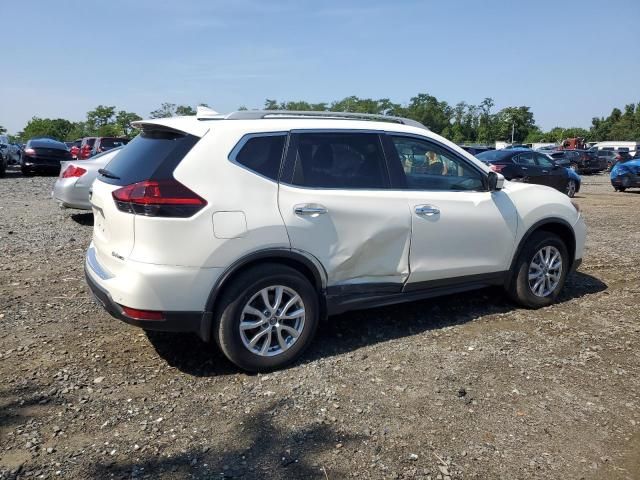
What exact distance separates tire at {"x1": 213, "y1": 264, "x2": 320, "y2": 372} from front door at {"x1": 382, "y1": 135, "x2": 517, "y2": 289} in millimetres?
1034

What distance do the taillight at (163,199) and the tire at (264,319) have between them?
1.95ft

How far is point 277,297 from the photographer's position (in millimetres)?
3805

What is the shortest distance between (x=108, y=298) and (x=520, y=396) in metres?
2.86

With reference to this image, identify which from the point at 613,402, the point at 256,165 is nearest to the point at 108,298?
the point at 256,165

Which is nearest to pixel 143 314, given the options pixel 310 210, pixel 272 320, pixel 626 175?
pixel 272 320

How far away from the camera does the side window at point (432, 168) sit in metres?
4.50

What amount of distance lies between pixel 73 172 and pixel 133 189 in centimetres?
661

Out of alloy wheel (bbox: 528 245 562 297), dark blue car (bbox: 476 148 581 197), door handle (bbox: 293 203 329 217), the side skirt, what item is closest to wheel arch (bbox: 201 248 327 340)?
the side skirt

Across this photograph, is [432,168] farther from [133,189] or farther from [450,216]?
[133,189]

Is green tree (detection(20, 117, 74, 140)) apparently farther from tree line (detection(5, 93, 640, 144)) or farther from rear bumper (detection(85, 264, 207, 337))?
rear bumper (detection(85, 264, 207, 337))

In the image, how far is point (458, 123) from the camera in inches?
4562

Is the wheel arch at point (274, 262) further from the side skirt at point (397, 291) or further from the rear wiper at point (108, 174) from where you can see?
the rear wiper at point (108, 174)

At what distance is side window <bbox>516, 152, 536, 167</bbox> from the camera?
15.4m

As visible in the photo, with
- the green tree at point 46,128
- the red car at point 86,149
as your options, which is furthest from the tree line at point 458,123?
the red car at point 86,149
